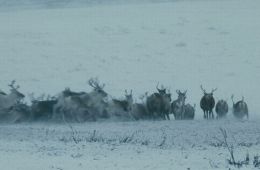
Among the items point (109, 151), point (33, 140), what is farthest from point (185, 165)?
point (33, 140)

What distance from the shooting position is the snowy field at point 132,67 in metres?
14.3

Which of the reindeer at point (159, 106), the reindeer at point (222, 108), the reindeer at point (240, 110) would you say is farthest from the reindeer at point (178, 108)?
the reindeer at point (240, 110)

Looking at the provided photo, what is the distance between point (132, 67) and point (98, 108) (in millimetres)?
8898

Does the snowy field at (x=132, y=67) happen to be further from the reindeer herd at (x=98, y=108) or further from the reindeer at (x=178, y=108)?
the reindeer at (x=178, y=108)

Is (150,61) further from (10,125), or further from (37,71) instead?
(10,125)

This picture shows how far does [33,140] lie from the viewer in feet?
53.8

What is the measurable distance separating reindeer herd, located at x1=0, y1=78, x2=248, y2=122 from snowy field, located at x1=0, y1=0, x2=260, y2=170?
1.00 metres

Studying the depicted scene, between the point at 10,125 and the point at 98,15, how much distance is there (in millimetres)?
21961

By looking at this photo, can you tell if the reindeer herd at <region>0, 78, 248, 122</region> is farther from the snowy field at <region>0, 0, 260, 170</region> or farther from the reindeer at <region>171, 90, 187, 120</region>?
the snowy field at <region>0, 0, 260, 170</region>

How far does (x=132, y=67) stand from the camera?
101 feet

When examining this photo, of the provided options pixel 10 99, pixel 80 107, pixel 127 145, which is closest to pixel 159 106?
pixel 80 107

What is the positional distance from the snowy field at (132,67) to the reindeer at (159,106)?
140cm

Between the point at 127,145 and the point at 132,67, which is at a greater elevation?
the point at 132,67

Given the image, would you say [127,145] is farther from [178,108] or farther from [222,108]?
[222,108]
